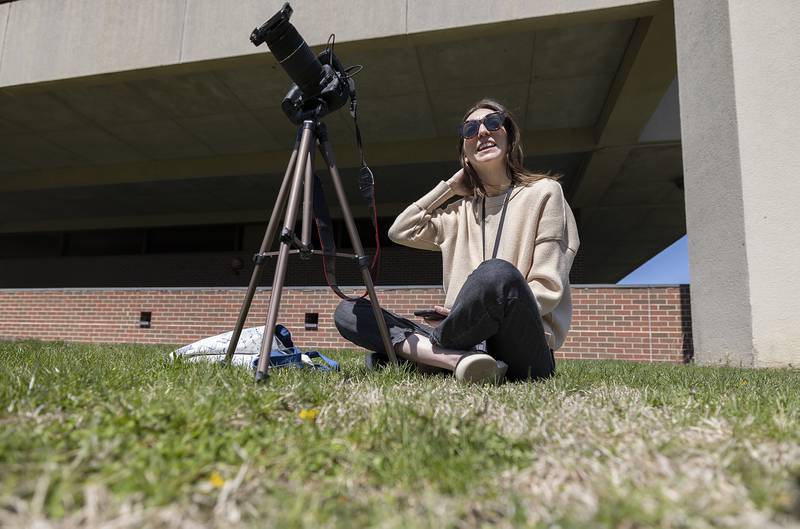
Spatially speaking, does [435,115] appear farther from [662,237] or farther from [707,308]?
[662,237]

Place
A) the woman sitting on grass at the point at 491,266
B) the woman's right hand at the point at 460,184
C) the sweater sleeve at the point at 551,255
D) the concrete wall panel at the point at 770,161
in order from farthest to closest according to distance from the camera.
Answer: the concrete wall panel at the point at 770,161, the woman's right hand at the point at 460,184, the sweater sleeve at the point at 551,255, the woman sitting on grass at the point at 491,266

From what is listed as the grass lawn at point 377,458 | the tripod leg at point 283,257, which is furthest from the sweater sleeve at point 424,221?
the grass lawn at point 377,458

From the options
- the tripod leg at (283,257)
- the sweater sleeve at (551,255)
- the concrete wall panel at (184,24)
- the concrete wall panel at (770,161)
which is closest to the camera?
the tripod leg at (283,257)

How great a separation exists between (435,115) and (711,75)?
16.3ft

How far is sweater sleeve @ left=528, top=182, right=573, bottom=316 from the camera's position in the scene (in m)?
2.50

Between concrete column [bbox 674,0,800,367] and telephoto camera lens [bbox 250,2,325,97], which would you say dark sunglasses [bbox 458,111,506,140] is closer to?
telephoto camera lens [bbox 250,2,325,97]

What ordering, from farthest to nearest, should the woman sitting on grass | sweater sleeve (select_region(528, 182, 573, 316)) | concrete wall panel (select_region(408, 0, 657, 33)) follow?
concrete wall panel (select_region(408, 0, 657, 33)), sweater sleeve (select_region(528, 182, 573, 316)), the woman sitting on grass

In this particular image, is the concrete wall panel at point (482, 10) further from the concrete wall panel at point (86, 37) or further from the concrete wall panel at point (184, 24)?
the concrete wall panel at point (86, 37)

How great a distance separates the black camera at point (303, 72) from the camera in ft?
8.06

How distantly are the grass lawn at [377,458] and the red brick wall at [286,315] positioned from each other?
5452 millimetres

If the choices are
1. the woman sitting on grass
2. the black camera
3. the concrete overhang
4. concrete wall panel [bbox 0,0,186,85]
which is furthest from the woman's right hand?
concrete wall panel [bbox 0,0,186,85]

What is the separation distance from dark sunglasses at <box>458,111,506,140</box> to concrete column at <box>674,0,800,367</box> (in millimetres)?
3520

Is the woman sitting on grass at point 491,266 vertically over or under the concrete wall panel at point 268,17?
under

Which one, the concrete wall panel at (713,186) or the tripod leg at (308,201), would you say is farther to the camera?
the concrete wall panel at (713,186)
